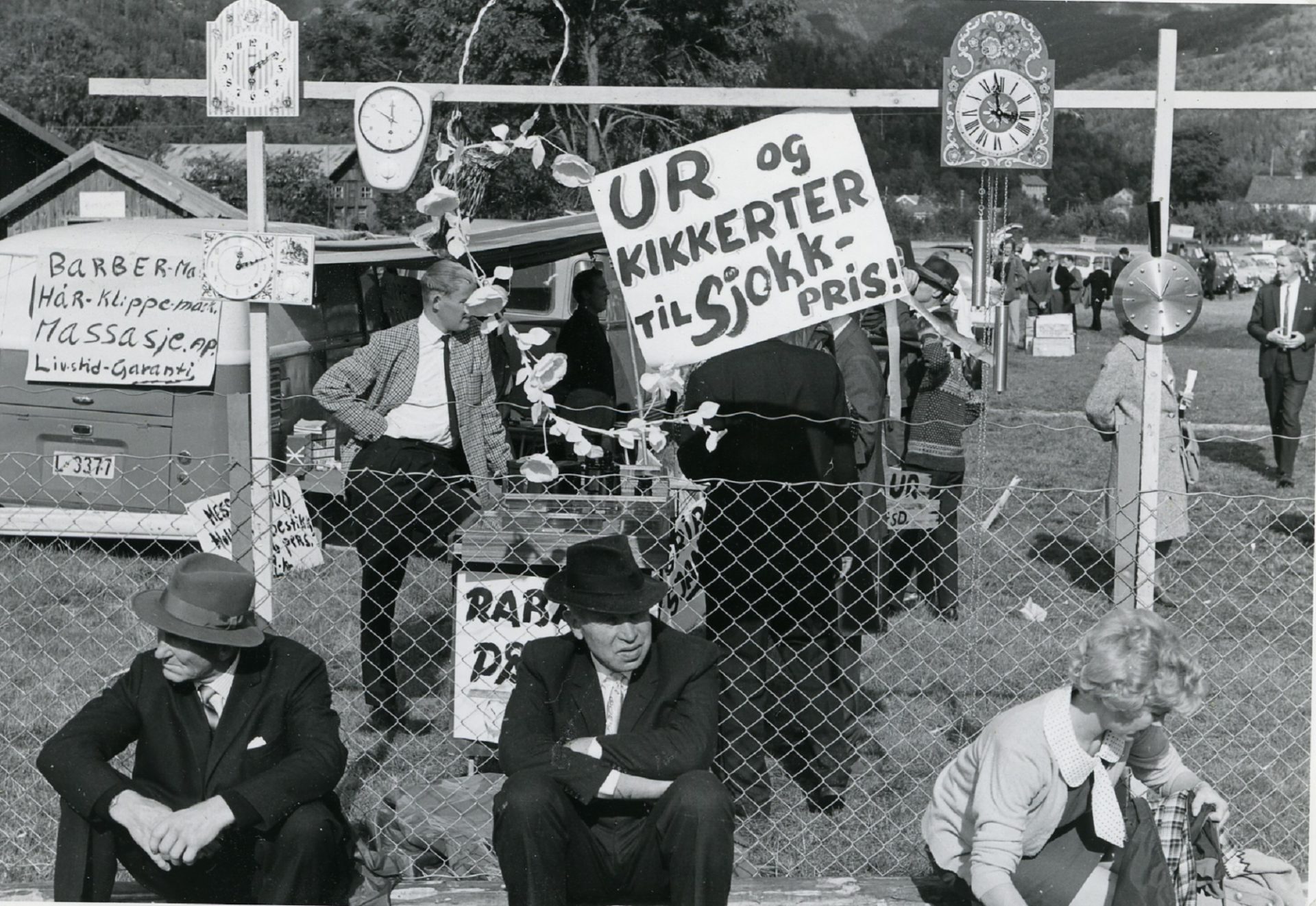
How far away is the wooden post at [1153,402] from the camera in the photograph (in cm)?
422

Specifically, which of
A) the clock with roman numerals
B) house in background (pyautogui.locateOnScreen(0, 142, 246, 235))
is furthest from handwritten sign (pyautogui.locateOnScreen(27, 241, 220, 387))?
house in background (pyautogui.locateOnScreen(0, 142, 246, 235))

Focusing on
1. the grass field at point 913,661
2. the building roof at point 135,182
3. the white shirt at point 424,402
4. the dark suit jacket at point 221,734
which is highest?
the building roof at point 135,182

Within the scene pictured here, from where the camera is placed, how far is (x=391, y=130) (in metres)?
4.54

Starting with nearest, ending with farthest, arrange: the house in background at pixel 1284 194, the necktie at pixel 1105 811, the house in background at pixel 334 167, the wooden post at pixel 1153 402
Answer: the necktie at pixel 1105 811 → the wooden post at pixel 1153 402 → the house in background at pixel 334 167 → the house in background at pixel 1284 194

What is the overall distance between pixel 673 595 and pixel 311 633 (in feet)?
7.98

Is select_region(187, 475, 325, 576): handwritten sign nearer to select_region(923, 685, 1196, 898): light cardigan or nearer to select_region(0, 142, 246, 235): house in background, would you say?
select_region(923, 685, 1196, 898): light cardigan

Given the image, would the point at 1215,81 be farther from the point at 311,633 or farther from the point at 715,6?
the point at 311,633

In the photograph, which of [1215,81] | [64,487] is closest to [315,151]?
[64,487]

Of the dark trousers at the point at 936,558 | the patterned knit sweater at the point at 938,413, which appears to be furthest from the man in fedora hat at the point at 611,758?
the patterned knit sweater at the point at 938,413

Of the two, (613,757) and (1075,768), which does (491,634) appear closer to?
(613,757)

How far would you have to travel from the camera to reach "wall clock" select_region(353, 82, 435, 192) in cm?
450

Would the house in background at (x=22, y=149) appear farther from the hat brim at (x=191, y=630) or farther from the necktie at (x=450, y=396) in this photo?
the hat brim at (x=191, y=630)

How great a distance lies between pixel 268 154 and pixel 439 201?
5070cm

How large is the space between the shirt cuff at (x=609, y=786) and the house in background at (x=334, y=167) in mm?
39618
